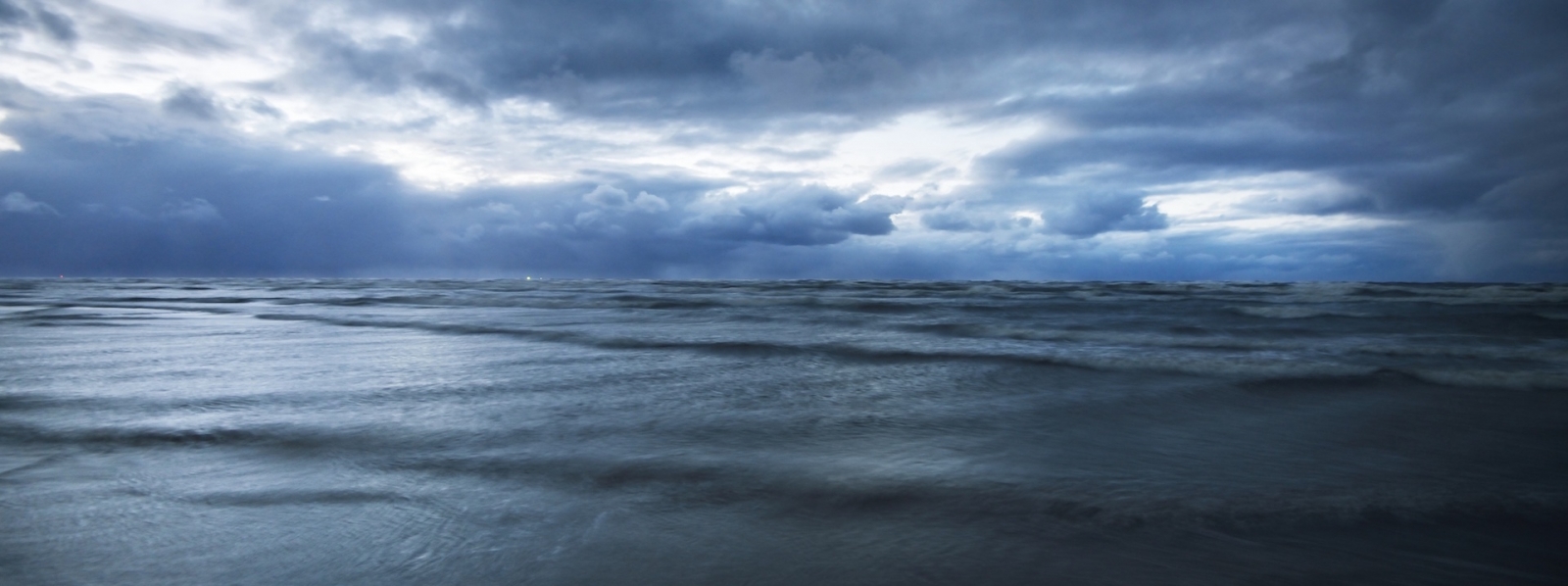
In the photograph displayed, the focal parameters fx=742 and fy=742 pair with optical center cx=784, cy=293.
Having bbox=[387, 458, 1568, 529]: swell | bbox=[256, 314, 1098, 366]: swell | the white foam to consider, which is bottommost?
bbox=[256, 314, 1098, 366]: swell

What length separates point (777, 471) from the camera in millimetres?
3232

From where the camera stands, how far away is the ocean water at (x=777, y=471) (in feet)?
7.25

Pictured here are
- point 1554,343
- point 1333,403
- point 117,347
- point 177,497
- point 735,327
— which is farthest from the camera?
point 735,327

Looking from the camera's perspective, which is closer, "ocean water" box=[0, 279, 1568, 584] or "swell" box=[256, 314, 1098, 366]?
"ocean water" box=[0, 279, 1568, 584]

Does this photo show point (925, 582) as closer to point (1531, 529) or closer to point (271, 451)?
point (1531, 529)

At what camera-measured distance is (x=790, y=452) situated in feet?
11.8

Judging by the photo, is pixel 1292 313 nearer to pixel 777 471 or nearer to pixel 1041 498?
pixel 1041 498

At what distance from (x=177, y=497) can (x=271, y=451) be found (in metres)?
0.76

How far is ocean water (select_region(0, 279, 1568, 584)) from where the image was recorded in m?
2.21

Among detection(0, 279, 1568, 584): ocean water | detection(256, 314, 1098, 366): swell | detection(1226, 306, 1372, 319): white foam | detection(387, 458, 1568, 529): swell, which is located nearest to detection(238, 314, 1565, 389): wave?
detection(256, 314, 1098, 366): swell

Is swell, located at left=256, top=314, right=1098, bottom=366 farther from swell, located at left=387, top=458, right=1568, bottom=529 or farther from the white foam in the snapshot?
the white foam

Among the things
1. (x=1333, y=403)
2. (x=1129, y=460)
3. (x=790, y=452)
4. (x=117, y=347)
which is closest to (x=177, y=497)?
(x=790, y=452)

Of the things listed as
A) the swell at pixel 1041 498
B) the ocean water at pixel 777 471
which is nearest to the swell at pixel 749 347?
the ocean water at pixel 777 471

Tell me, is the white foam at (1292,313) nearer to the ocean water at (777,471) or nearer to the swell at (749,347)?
the ocean water at (777,471)
